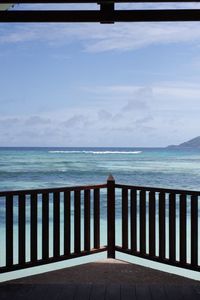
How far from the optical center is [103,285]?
3586mm

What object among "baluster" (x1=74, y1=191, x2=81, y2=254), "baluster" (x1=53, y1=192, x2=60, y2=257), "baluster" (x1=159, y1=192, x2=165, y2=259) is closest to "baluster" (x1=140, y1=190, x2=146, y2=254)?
"baluster" (x1=159, y1=192, x2=165, y2=259)

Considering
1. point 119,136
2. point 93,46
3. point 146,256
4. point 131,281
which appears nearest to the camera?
point 131,281

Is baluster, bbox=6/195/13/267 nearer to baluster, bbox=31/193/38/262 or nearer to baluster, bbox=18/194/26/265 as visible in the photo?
baluster, bbox=18/194/26/265

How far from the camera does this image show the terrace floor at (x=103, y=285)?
3.33m

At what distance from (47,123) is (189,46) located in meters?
16.0

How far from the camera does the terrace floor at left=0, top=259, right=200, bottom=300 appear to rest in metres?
3.33

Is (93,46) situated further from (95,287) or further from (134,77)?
(95,287)

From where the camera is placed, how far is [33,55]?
34.6m

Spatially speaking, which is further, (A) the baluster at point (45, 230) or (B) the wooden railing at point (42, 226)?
(A) the baluster at point (45, 230)

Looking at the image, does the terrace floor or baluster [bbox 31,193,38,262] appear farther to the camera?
baluster [bbox 31,193,38,262]

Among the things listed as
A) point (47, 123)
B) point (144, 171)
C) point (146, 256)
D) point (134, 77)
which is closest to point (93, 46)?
point (134, 77)
